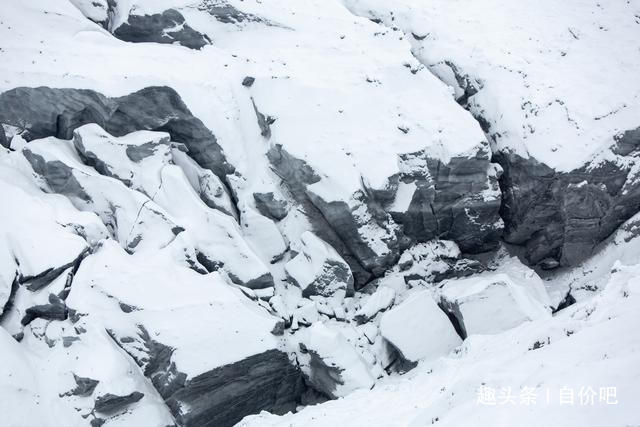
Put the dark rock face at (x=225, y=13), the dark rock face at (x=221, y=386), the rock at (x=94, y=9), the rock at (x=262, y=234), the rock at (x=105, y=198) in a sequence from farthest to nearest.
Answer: the dark rock face at (x=225, y=13)
the rock at (x=94, y=9)
the rock at (x=262, y=234)
the rock at (x=105, y=198)
the dark rock face at (x=221, y=386)

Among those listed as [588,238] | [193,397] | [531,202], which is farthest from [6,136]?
[588,238]

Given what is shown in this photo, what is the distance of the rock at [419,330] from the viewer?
18828 millimetres

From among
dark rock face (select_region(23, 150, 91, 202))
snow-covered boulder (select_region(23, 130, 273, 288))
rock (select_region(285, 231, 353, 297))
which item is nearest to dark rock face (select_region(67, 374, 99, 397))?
snow-covered boulder (select_region(23, 130, 273, 288))

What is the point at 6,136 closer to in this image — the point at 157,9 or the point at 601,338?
the point at 157,9

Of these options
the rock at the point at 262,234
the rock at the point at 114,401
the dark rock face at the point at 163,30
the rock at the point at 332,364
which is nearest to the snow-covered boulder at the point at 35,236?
the rock at the point at 114,401

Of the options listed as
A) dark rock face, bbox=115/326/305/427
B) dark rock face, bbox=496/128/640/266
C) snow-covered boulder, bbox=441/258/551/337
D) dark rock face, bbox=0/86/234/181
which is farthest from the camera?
dark rock face, bbox=496/128/640/266

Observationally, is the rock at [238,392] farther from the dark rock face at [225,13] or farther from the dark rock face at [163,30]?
the dark rock face at [225,13]

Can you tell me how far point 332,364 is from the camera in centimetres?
1745

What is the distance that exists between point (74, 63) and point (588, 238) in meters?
26.6

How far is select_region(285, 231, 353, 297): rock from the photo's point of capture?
21.0 m

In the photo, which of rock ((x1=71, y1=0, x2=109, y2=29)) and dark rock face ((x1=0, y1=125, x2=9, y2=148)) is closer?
dark rock face ((x1=0, y1=125, x2=9, y2=148))

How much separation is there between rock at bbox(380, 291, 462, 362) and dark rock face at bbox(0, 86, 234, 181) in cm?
1069

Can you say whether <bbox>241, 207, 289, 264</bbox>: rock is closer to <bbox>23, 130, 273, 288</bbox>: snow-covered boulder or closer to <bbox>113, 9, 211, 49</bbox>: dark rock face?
<bbox>23, 130, 273, 288</bbox>: snow-covered boulder

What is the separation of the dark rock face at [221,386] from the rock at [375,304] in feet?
12.4
